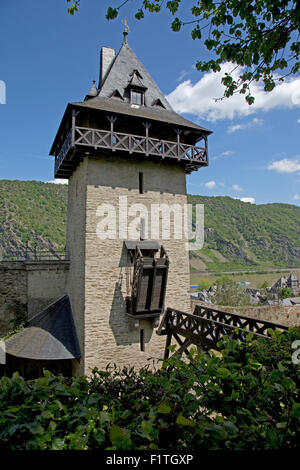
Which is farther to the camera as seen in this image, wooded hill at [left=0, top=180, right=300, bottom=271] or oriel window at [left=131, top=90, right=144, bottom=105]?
wooded hill at [left=0, top=180, right=300, bottom=271]

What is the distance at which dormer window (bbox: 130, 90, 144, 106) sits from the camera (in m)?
11.8

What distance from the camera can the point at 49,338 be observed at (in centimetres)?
1028

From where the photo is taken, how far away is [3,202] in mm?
40062

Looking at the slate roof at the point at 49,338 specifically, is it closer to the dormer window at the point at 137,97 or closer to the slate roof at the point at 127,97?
the slate roof at the point at 127,97

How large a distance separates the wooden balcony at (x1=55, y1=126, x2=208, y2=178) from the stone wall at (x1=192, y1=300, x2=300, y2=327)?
7.58 meters

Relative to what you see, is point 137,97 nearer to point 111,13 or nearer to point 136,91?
point 136,91

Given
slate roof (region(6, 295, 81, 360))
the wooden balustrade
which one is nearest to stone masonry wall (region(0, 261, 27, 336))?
slate roof (region(6, 295, 81, 360))

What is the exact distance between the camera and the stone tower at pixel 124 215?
9969mm

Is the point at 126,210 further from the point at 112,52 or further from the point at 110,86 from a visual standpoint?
the point at 112,52

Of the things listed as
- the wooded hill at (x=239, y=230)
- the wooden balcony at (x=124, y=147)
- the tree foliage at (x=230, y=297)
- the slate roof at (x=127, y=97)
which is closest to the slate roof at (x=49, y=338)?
the wooden balcony at (x=124, y=147)

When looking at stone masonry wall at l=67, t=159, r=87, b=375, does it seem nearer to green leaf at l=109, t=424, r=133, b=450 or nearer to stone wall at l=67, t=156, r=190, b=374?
stone wall at l=67, t=156, r=190, b=374

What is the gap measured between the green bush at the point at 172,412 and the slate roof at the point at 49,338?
7.87 metres
